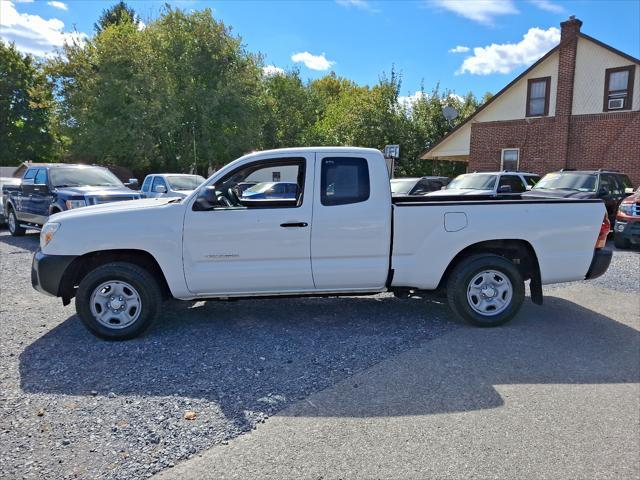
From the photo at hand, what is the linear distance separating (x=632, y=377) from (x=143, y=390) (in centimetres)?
419

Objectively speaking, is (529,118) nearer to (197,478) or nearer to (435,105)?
(435,105)

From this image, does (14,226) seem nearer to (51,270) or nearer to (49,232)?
(49,232)

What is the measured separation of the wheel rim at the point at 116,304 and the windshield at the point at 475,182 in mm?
11519

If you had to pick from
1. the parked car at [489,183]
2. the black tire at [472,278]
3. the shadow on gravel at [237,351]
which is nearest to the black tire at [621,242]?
the parked car at [489,183]

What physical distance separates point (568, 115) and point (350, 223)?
1949cm

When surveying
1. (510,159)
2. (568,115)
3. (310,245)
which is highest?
(568,115)

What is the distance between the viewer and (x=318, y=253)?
16.7 feet

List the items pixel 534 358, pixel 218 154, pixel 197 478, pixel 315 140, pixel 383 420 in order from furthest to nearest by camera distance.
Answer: pixel 315 140 → pixel 218 154 → pixel 534 358 → pixel 383 420 → pixel 197 478

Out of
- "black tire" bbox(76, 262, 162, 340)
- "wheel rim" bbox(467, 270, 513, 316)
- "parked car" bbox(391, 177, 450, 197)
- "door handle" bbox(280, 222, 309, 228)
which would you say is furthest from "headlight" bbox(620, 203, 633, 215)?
"black tire" bbox(76, 262, 162, 340)

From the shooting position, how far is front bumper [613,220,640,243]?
11103mm

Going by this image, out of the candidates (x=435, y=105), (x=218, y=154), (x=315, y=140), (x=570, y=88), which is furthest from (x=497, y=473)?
(x=315, y=140)

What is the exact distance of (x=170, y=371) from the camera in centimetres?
427

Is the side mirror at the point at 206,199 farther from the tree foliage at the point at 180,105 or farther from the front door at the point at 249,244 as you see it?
the tree foliage at the point at 180,105

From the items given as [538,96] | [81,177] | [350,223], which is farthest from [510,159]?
[350,223]
